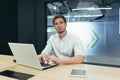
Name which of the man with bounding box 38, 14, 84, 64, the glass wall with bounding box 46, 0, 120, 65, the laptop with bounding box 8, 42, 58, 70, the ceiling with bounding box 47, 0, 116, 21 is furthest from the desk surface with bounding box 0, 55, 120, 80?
the ceiling with bounding box 47, 0, 116, 21

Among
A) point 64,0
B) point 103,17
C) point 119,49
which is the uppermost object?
point 64,0

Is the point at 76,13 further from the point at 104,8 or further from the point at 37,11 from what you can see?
the point at 37,11

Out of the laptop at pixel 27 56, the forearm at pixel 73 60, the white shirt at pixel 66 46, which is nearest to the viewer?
the laptop at pixel 27 56

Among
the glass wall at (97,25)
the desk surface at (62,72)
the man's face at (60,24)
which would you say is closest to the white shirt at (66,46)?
the man's face at (60,24)

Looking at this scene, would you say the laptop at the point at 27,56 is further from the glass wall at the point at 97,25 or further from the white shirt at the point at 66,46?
the glass wall at the point at 97,25

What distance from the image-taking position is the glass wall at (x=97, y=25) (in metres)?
3.92

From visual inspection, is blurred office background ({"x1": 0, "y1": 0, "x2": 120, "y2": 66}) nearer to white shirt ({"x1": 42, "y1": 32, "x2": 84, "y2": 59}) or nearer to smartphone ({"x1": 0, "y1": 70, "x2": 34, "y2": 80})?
white shirt ({"x1": 42, "y1": 32, "x2": 84, "y2": 59})

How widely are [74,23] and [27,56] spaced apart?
2.69m

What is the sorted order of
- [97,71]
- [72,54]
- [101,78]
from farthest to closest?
[72,54]
[97,71]
[101,78]

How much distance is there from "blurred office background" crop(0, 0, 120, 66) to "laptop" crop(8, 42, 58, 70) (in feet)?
7.77

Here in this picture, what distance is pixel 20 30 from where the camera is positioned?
4270mm

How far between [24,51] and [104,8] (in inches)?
105

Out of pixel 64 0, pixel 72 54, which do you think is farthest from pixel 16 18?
pixel 72 54

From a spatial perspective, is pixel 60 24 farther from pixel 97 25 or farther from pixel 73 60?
pixel 97 25
